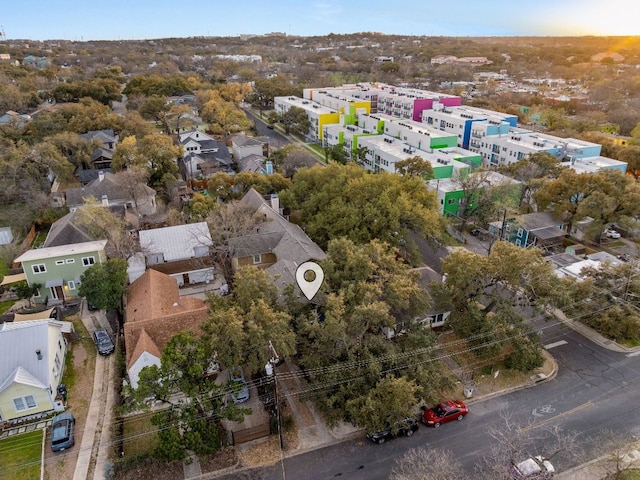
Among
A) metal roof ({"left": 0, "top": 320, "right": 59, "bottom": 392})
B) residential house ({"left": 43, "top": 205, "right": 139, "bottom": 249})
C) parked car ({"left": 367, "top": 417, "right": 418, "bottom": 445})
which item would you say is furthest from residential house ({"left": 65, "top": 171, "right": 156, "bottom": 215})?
parked car ({"left": 367, "top": 417, "right": 418, "bottom": 445})

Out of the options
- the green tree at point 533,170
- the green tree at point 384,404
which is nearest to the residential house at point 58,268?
the green tree at point 384,404

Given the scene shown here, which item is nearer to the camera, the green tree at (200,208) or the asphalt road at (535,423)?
the asphalt road at (535,423)

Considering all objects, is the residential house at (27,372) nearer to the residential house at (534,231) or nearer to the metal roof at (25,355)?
the metal roof at (25,355)

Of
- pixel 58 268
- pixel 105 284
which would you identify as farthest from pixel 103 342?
pixel 58 268

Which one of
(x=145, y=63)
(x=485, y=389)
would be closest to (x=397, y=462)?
(x=485, y=389)

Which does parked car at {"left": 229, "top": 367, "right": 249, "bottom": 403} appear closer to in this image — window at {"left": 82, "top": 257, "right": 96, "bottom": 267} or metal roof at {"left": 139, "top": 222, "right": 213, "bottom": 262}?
metal roof at {"left": 139, "top": 222, "right": 213, "bottom": 262}
